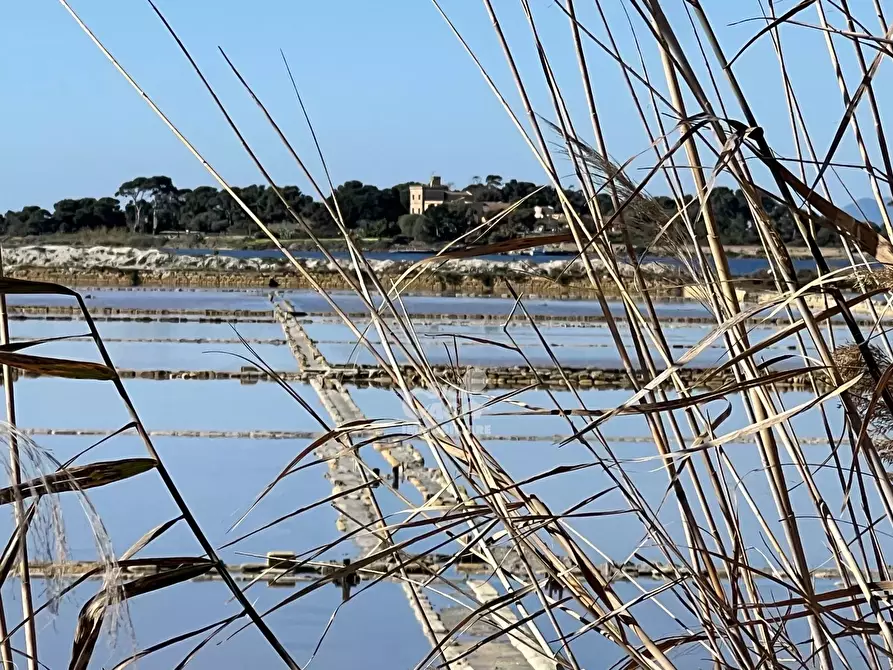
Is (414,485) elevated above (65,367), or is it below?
below

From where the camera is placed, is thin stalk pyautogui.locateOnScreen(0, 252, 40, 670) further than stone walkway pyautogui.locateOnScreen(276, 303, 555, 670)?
No

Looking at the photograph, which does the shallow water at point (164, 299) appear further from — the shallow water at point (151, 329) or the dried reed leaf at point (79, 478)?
the dried reed leaf at point (79, 478)

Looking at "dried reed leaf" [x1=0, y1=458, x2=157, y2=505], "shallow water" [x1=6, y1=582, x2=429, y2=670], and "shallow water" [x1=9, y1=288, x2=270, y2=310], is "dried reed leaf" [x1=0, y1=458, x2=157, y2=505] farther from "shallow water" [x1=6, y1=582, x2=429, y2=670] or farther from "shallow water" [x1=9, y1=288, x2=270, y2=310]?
"shallow water" [x1=9, y1=288, x2=270, y2=310]

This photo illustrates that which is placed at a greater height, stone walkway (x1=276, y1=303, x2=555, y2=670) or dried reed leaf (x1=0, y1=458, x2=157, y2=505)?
dried reed leaf (x1=0, y1=458, x2=157, y2=505)

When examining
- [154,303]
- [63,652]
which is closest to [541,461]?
[63,652]

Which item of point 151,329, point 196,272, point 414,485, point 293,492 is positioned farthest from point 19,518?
point 196,272

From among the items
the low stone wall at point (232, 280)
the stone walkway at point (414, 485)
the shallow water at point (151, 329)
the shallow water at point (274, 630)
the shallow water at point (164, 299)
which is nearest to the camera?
the stone walkway at point (414, 485)

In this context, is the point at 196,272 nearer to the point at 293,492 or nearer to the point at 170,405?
the point at 170,405

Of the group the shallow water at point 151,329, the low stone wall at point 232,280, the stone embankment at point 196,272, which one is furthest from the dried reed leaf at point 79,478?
the low stone wall at point 232,280

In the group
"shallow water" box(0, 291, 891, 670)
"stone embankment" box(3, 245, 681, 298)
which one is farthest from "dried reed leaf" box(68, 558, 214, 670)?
"stone embankment" box(3, 245, 681, 298)

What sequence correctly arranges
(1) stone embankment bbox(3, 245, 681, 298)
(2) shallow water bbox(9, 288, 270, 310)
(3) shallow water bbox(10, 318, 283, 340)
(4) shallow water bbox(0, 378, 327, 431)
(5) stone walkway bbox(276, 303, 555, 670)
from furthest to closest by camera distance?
(1) stone embankment bbox(3, 245, 681, 298) < (2) shallow water bbox(9, 288, 270, 310) < (3) shallow water bbox(10, 318, 283, 340) < (4) shallow water bbox(0, 378, 327, 431) < (5) stone walkway bbox(276, 303, 555, 670)

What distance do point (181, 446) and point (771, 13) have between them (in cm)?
601

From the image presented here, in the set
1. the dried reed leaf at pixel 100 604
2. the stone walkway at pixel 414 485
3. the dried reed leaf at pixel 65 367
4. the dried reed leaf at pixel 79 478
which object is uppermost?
the dried reed leaf at pixel 65 367

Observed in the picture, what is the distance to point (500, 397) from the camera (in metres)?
0.60
